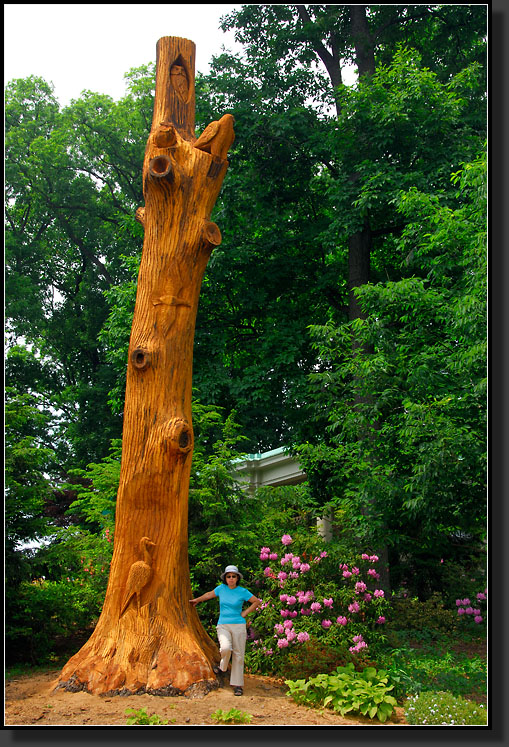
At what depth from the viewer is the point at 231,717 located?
5.57 meters

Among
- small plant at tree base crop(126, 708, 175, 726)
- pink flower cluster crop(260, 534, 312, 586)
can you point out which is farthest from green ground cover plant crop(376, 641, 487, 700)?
small plant at tree base crop(126, 708, 175, 726)

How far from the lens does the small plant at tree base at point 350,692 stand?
5875 mm

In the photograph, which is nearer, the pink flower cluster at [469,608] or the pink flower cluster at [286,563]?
the pink flower cluster at [286,563]

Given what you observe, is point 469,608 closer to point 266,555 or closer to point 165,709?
point 266,555

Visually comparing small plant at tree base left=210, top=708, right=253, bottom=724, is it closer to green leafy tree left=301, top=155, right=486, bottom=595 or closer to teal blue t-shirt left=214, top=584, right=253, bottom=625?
teal blue t-shirt left=214, top=584, right=253, bottom=625

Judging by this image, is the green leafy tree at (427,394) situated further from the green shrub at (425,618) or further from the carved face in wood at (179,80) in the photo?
the carved face in wood at (179,80)

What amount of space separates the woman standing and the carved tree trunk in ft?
0.71

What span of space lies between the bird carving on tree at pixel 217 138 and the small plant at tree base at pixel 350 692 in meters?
5.17

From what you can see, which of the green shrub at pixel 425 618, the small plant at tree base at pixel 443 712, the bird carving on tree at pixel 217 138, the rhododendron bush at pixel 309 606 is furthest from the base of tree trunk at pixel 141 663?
the bird carving on tree at pixel 217 138

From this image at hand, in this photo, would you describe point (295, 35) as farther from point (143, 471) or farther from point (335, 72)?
point (143, 471)

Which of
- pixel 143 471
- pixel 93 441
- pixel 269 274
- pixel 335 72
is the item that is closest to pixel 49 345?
pixel 93 441

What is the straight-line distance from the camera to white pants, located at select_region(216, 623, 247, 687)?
635 cm

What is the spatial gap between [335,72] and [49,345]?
43.2ft

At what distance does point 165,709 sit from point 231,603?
3.55ft
